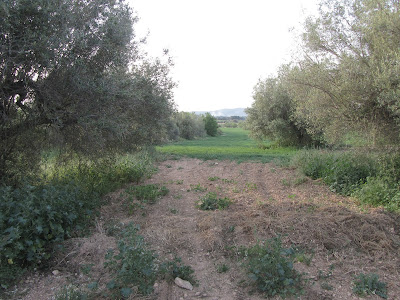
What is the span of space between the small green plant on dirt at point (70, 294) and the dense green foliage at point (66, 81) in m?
3.02

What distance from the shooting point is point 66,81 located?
559 cm

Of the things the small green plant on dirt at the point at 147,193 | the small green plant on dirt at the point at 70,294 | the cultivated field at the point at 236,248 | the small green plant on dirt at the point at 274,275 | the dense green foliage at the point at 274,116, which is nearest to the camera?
the small green plant on dirt at the point at 70,294

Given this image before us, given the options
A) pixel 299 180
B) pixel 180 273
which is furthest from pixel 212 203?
pixel 299 180

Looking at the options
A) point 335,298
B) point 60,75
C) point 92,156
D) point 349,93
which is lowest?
point 335,298

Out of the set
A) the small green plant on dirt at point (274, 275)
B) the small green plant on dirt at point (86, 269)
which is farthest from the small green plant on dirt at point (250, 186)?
the small green plant on dirt at point (86, 269)

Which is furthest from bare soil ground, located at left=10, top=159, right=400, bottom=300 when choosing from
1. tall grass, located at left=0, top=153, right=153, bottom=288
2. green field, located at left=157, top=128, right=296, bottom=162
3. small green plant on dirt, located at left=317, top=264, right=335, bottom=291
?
green field, located at left=157, top=128, right=296, bottom=162

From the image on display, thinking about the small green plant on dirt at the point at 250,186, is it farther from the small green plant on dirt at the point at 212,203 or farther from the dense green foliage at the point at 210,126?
the dense green foliage at the point at 210,126

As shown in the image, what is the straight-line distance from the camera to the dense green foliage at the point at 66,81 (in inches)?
197

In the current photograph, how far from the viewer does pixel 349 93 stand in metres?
7.11

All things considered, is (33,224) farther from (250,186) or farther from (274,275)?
(250,186)

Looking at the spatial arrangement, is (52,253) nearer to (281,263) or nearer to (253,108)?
(281,263)

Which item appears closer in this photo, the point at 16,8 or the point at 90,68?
the point at 16,8

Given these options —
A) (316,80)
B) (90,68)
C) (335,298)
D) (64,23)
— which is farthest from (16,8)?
(316,80)

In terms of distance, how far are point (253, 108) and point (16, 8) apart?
2048cm
